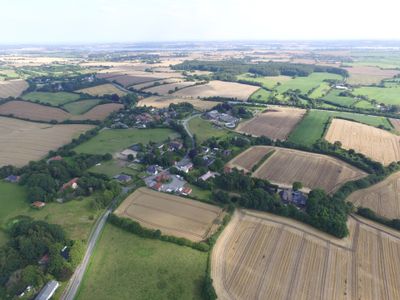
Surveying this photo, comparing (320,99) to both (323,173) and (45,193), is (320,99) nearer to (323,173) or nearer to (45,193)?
(323,173)

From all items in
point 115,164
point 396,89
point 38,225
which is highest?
point 38,225

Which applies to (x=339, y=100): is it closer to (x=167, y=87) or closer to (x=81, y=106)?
(x=167, y=87)

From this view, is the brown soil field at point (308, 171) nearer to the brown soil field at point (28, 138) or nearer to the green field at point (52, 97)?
the brown soil field at point (28, 138)

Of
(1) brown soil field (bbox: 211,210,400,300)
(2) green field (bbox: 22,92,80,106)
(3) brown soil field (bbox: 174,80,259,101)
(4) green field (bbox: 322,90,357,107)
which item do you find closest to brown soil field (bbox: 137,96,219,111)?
(3) brown soil field (bbox: 174,80,259,101)

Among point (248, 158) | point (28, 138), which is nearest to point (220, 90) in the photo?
point (248, 158)

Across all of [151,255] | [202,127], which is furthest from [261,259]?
[202,127]
